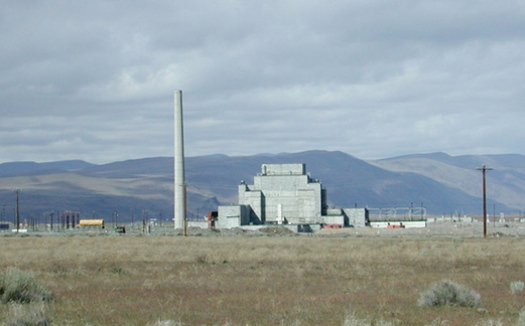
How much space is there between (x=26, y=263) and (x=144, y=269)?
705 cm

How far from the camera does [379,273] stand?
30266 mm

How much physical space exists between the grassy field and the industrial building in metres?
98.3

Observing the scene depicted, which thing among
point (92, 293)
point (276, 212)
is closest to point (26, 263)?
point (92, 293)

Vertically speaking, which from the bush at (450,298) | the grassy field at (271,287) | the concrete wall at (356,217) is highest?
the bush at (450,298)

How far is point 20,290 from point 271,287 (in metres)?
8.31

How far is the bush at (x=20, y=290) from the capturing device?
69.8 ft

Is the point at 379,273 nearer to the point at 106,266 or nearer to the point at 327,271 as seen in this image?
the point at 327,271

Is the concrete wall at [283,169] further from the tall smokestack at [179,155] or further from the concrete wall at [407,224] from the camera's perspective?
the tall smokestack at [179,155]

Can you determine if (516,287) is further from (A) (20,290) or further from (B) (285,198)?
(B) (285,198)

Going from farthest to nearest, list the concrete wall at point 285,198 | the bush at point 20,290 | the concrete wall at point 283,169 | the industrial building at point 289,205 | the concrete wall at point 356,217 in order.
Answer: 1. the concrete wall at point 283,169
2. the concrete wall at point 356,217
3. the concrete wall at point 285,198
4. the industrial building at point 289,205
5. the bush at point 20,290

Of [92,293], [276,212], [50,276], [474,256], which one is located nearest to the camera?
[92,293]

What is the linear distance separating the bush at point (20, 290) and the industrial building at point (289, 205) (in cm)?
11477

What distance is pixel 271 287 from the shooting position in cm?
2536

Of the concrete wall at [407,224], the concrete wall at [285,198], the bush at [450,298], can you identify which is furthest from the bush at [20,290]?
the concrete wall at [407,224]
